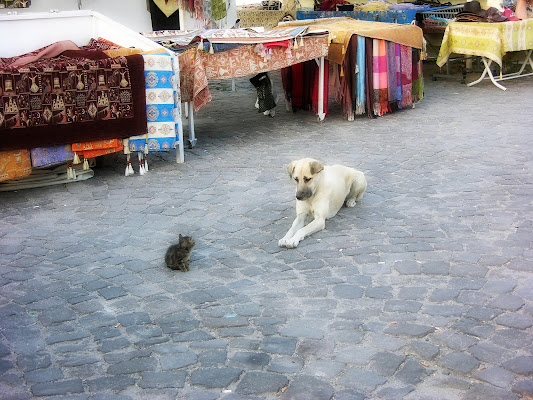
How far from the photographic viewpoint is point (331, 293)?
13.8 feet

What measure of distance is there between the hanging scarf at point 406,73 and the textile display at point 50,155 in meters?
5.30

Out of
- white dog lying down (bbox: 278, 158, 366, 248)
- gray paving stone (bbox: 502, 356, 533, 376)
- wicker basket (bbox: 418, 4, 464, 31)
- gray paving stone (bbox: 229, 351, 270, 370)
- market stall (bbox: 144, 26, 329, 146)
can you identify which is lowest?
gray paving stone (bbox: 229, 351, 270, 370)

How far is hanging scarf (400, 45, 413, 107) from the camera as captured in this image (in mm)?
9414

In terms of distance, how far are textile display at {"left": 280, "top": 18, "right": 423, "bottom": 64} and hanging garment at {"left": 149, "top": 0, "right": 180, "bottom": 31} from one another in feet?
11.3

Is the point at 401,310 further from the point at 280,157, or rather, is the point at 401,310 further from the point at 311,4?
the point at 311,4

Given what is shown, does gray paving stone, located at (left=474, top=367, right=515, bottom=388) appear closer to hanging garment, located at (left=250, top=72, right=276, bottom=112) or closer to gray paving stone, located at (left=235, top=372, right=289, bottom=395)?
gray paving stone, located at (left=235, top=372, right=289, bottom=395)

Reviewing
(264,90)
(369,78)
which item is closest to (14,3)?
(264,90)

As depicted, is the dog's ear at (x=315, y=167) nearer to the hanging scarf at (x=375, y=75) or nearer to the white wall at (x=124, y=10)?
the hanging scarf at (x=375, y=75)

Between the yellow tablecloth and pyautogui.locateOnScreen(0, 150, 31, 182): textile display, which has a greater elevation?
the yellow tablecloth

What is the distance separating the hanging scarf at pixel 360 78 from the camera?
355 inches

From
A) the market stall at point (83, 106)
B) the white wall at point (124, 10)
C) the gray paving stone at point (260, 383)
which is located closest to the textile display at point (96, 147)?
the market stall at point (83, 106)

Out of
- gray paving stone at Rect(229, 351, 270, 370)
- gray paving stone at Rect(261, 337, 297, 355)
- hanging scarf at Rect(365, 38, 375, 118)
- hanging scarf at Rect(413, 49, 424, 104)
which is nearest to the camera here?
gray paving stone at Rect(229, 351, 270, 370)

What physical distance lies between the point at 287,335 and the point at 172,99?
13.4 ft

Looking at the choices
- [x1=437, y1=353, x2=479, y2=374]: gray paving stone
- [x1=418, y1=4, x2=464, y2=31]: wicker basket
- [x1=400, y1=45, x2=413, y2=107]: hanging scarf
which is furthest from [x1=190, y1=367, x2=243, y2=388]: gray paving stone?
[x1=418, y1=4, x2=464, y2=31]: wicker basket
